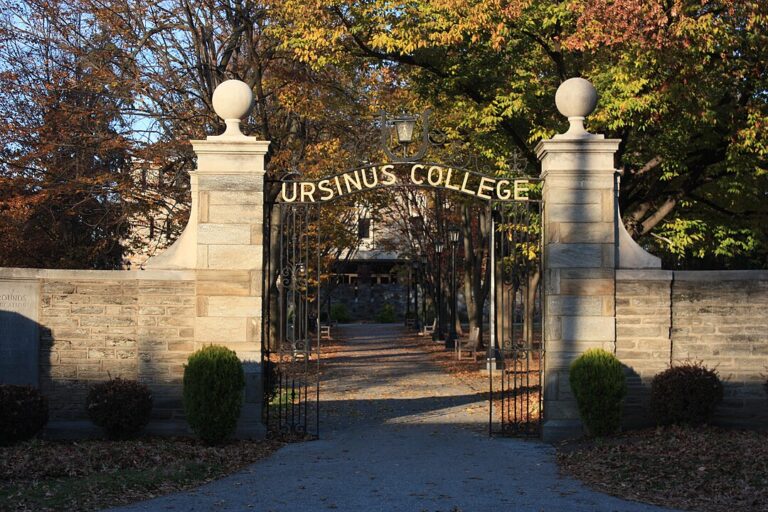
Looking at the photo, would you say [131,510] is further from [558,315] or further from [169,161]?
[169,161]

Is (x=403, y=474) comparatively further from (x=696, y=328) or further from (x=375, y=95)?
(x=375, y=95)

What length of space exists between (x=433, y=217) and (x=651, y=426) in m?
24.1

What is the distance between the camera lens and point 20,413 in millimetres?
11047

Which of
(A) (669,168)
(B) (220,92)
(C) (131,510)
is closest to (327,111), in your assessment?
(A) (669,168)

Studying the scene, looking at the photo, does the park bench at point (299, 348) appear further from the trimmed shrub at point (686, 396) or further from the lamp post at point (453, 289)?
the lamp post at point (453, 289)

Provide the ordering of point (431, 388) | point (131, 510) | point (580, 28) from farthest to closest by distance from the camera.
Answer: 1. point (431, 388)
2. point (580, 28)
3. point (131, 510)

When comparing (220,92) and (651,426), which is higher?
(220,92)

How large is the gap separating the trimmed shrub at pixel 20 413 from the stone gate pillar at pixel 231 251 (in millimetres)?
1988

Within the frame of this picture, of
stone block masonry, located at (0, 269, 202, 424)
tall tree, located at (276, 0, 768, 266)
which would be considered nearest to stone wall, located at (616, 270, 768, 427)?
tall tree, located at (276, 0, 768, 266)

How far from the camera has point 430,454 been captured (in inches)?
451

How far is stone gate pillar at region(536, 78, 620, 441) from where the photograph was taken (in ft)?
40.1

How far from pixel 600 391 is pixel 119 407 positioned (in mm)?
5768

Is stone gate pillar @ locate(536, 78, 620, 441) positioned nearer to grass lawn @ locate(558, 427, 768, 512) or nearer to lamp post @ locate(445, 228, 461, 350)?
grass lawn @ locate(558, 427, 768, 512)

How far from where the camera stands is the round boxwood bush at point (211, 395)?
1145 cm
